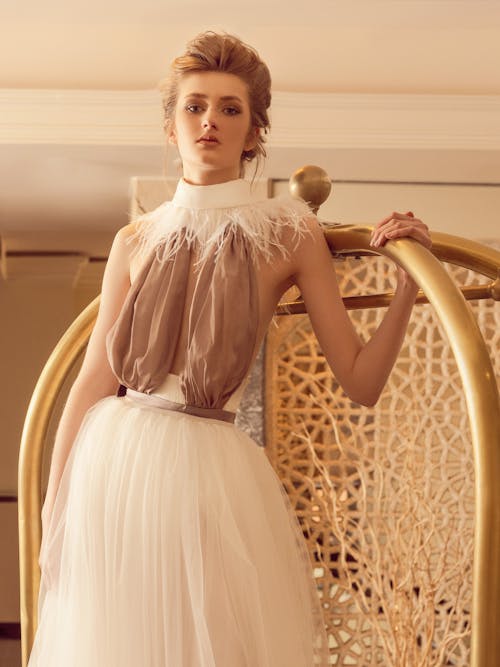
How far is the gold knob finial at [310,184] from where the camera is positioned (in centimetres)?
125

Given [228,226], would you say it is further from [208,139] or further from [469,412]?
[469,412]

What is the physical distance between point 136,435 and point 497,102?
9.80 feet

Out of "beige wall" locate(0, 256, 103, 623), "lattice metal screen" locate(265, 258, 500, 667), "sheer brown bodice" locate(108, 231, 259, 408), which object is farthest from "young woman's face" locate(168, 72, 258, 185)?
"beige wall" locate(0, 256, 103, 623)

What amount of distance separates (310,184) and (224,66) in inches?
7.2

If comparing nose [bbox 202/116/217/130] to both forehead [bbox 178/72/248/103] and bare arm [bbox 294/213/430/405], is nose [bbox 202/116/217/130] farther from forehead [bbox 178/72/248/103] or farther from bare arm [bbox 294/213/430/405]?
bare arm [bbox 294/213/430/405]

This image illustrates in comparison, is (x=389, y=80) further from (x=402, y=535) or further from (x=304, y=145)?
(x=402, y=535)

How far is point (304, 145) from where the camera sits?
12.2 ft

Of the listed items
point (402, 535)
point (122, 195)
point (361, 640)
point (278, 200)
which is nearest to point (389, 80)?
point (122, 195)

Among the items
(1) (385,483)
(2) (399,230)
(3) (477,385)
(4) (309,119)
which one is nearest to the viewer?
(3) (477,385)

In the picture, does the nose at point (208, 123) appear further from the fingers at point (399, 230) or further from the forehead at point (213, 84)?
the fingers at point (399, 230)

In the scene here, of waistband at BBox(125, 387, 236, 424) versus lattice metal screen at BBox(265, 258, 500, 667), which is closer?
waistband at BBox(125, 387, 236, 424)

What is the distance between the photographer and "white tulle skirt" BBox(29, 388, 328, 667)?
1047 millimetres

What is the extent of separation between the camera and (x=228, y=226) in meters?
1.19

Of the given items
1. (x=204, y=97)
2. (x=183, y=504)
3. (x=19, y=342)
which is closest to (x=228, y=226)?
(x=204, y=97)
